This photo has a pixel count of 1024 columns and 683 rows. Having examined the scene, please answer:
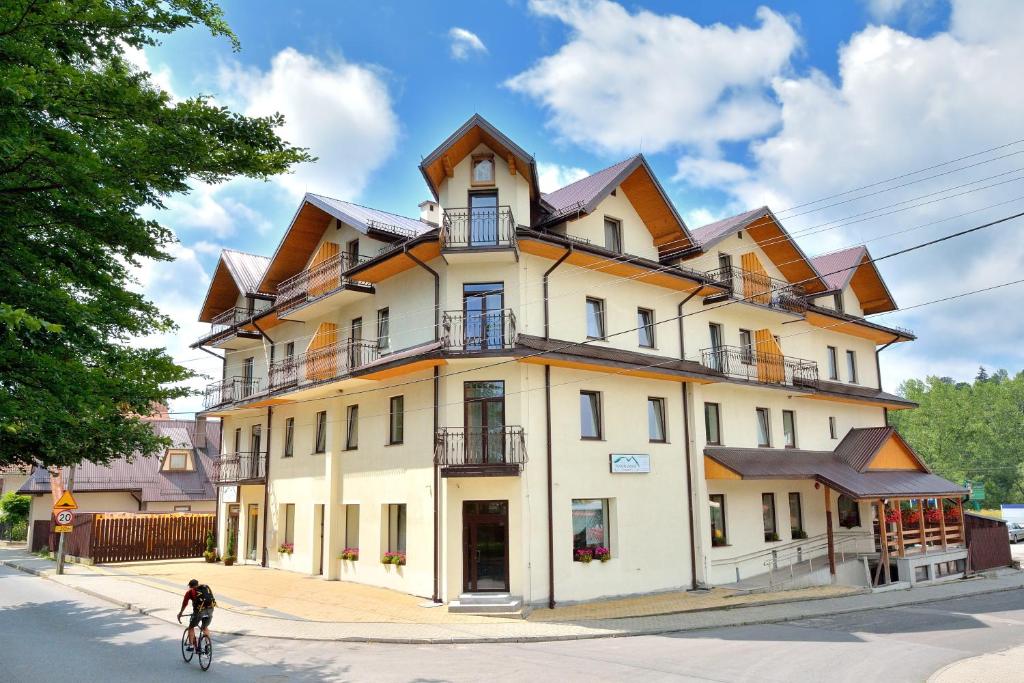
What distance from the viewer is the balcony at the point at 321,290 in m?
21.6

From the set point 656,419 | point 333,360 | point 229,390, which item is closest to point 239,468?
point 229,390

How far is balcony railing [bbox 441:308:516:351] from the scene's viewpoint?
17.9 metres

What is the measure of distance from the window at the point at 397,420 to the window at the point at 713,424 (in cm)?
949

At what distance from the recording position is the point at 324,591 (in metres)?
20.0

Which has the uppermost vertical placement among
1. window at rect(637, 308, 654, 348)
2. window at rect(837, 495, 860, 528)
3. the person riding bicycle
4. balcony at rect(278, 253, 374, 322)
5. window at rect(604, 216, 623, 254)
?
window at rect(604, 216, 623, 254)

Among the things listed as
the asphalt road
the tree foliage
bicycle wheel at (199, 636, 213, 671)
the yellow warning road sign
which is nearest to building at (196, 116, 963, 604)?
the asphalt road

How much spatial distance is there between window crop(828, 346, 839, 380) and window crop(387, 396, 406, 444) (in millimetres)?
18188

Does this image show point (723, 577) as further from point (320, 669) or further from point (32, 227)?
point (32, 227)

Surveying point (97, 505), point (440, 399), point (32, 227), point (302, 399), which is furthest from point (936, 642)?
point (97, 505)

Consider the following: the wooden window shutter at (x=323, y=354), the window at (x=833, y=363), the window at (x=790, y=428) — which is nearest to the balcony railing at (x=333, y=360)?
the wooden window shutter at (x=323, y=354)

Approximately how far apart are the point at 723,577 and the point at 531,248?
11398 mm

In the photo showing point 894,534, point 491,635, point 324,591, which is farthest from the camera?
point 894,534

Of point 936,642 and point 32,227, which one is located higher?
point 32,227

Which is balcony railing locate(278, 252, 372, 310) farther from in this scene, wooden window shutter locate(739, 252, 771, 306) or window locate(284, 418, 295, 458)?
wooden window shutter locate(739, 252, 771, 306)
